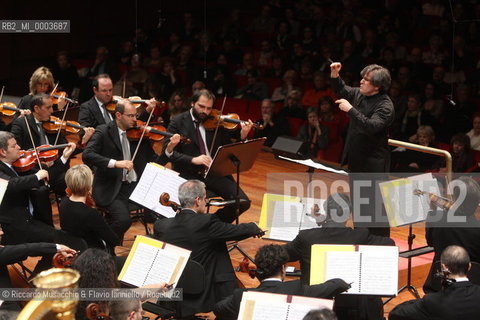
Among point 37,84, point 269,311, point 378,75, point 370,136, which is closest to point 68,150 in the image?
point 37,84

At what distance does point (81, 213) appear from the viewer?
4703mm

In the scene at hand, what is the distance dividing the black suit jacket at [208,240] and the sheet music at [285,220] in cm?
44

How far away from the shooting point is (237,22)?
11.5m

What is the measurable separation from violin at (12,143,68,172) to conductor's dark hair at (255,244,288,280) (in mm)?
2496

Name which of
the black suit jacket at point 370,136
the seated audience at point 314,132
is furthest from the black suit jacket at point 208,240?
the seated audience at point 314,132

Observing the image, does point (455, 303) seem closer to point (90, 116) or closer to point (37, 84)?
point (90, 116)

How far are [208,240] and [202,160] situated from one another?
4.22 feet

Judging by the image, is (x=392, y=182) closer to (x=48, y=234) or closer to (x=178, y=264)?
(x=178, y=264)

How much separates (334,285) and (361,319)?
0.63 meters

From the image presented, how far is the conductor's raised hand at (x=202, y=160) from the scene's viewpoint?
579 centimetres

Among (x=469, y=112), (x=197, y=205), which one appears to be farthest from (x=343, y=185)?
(x=197, y=205)

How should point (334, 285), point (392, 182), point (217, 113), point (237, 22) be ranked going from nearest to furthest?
point (334, 285) → point (392, 182) → point (217, 113) → point (237, 22)

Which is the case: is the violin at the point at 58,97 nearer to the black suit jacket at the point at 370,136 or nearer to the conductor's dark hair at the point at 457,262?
the black suit jacket at the point at 370,136

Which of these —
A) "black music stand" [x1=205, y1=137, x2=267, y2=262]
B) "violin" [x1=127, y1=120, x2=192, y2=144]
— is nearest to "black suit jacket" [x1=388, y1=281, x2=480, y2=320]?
"black music stand" [x1=205, y1=137, x2=267, y2=262]
